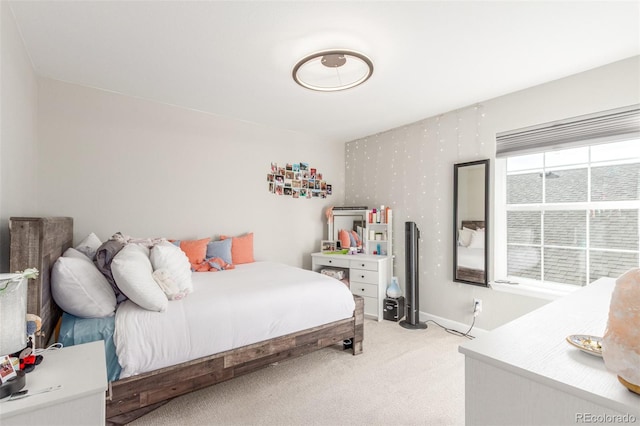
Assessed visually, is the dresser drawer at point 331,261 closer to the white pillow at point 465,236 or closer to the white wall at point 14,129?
the white pillow at point 465,236

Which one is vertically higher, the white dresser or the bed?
the bed

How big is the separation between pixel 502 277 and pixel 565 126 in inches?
57.4

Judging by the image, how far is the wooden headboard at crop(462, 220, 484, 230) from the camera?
2.99 metres

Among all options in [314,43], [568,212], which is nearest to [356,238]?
[568,212]

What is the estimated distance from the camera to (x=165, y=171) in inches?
123

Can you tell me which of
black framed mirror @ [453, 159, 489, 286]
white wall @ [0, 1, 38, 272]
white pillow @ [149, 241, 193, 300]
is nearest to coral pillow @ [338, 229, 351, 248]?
black framed mirror @ [453, 159, 489, 286]

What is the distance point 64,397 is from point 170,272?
3.80 ft

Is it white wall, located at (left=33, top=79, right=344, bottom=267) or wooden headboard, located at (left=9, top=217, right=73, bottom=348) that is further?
white wall, located at (left=33, top=79, right=344, bottom=267)

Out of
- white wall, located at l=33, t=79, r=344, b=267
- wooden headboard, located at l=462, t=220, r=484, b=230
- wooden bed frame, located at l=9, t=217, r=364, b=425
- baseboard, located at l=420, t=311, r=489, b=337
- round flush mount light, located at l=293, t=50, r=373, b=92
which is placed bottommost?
baseboard, located at l=420, t=311, r=489, b=337

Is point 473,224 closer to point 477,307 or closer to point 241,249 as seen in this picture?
point 477,307

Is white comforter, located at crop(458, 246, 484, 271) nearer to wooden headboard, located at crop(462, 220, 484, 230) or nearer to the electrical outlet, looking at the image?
wooden headboard, located at crop(462, 220, 484, 230)

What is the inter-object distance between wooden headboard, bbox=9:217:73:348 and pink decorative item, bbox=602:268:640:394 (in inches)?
82.4

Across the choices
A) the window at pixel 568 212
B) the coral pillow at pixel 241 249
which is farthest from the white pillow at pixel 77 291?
the window at pixel 568 212

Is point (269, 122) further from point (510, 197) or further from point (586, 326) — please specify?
point (586, 326)
